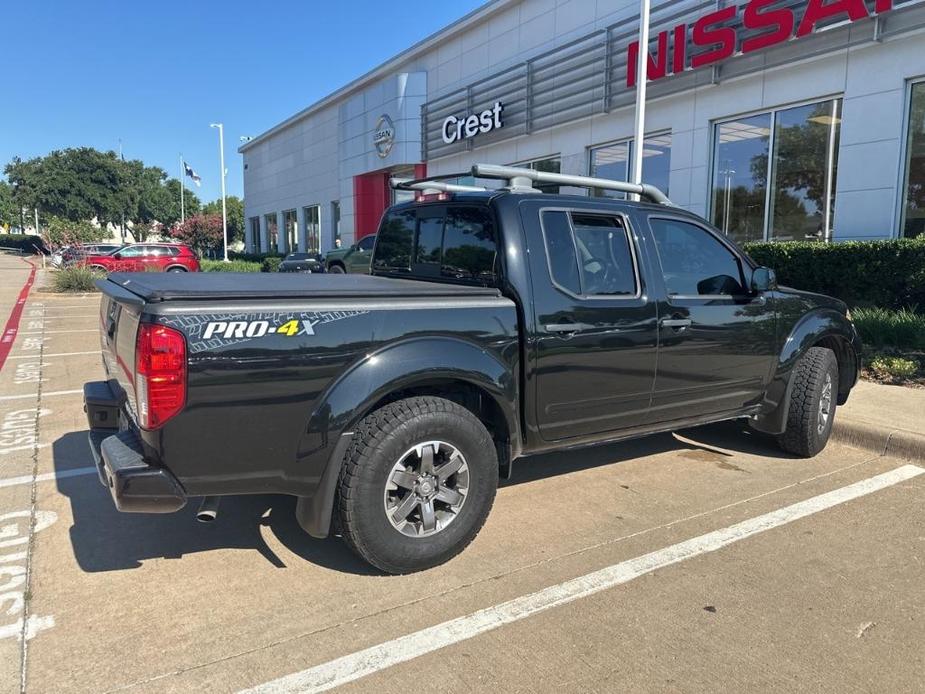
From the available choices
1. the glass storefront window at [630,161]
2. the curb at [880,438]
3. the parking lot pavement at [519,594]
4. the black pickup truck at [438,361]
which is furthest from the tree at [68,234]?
the curb at [880,438]

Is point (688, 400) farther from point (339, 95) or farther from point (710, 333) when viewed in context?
point (339, 95)

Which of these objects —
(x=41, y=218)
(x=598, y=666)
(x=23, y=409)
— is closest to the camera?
(x=598, y=666)

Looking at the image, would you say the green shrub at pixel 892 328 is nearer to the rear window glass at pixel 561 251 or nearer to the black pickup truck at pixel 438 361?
the black pickup truck at pixel 438 361

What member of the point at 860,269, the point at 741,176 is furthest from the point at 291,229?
the point at 860,269

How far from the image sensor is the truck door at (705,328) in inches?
166

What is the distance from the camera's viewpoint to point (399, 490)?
3277 mm

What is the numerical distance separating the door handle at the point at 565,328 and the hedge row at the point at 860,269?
24.1 ft

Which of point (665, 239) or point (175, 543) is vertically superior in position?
point (665, 239)

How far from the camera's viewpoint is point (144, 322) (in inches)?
107

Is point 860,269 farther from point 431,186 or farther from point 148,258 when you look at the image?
point 148,258

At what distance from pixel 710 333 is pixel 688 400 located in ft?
1.50

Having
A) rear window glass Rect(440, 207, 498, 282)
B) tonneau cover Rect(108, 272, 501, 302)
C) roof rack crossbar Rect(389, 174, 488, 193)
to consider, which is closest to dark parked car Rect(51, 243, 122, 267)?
roof rack crossbar Rect(389, 174, 488, 193)

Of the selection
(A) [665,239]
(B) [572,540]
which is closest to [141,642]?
(B) [572,540]

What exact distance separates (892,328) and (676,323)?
19.4 ft
